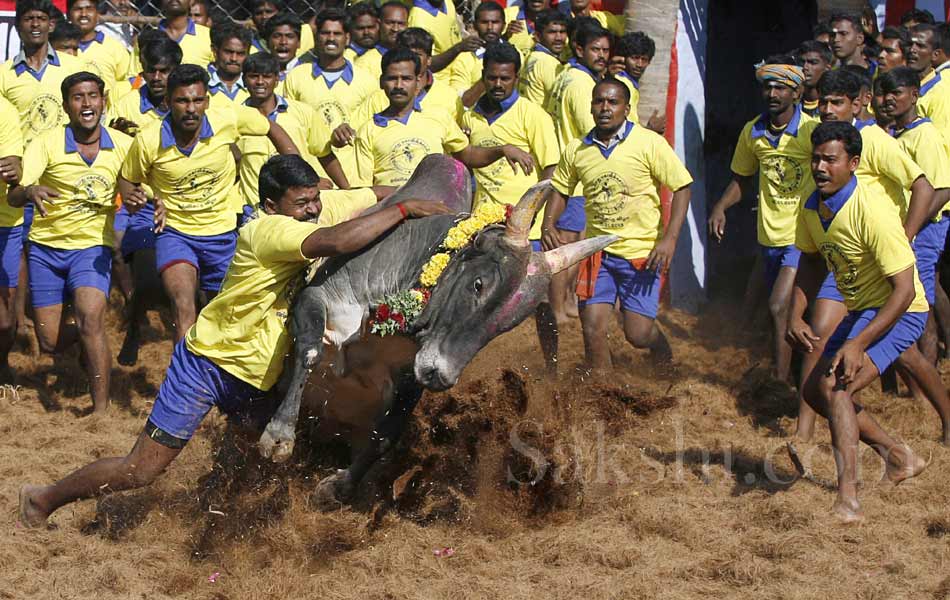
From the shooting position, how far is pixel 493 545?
21.6 ft

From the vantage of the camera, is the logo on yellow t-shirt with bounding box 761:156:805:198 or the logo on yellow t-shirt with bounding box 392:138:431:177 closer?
the logo on yellow t-shirt with bounding box 392:138:431:177

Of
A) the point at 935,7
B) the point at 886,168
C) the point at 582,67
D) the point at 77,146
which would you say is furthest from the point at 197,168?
the point at 935,7

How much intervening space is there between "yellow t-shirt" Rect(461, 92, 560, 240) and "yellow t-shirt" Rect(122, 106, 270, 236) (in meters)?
1.69

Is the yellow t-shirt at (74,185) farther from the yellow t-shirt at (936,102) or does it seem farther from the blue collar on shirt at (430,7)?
the yellow t-shirt at (936,102)

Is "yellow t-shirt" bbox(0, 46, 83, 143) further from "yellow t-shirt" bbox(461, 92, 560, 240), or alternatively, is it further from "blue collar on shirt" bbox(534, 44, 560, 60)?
"blue collar on shirt" bbox(534, 44, 560, 60)

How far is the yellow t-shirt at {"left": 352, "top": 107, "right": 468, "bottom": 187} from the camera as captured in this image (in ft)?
29.4

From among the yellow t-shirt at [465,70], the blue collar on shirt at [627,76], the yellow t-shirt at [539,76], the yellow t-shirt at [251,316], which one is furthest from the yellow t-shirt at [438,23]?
the yellow t-shirt at [251,316]

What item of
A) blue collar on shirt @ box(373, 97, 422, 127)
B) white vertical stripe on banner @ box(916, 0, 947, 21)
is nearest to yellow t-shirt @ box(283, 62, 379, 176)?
blue collar on shirt @ box(373, 97, 422, 127)

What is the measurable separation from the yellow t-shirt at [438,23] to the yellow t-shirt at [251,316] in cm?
532

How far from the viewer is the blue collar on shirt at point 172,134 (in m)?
8.32

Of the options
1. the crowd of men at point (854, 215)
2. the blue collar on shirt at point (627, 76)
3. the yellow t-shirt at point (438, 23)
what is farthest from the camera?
the yellow t-shirt at point (438, 23)

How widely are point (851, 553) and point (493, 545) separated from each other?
1.63 m

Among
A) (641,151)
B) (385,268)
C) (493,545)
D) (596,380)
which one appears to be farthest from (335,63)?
(493,545)

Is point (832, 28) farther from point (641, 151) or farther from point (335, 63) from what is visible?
point (335, 63)
